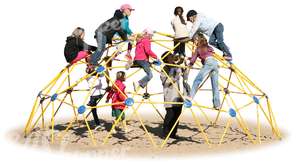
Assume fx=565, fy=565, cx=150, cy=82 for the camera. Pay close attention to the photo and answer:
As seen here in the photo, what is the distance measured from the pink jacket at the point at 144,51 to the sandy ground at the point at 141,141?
7.50 feet

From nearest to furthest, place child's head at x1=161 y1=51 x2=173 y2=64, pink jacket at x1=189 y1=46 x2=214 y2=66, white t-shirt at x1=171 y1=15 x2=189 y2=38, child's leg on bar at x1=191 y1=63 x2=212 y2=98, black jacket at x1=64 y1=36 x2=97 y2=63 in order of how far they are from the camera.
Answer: child's leg on bar at x1=191 y1=63 x2=212 y2=98, pink jacket at x1=189 y1=46 x2=214 y2=66, child's head at x1=161 y1=51 x2=173 y2=64, white t-shirt at x1=171 y1=15 x2=189 y2=38, black jacket at x1=64 y1=36 x2=97 y2=63

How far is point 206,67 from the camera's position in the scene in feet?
49.3

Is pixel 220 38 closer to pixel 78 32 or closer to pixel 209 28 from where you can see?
pixel 209 28

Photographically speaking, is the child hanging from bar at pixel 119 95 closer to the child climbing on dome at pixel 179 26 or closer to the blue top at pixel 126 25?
the blue top at pixel 126 25

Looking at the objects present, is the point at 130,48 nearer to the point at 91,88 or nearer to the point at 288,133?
the point at 91,88

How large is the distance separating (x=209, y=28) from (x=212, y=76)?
1.39 meters

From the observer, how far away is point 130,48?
16.0 m

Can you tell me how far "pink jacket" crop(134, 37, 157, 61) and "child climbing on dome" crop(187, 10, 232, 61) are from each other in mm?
1175

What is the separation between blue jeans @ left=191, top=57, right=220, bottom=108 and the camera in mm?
14961

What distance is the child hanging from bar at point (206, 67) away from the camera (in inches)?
589

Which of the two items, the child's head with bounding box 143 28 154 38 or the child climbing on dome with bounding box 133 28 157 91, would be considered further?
the child's head with bounding box 143 28 154 38

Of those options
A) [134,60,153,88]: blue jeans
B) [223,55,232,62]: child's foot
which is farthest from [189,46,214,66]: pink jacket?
[134,60,153,88]: blue jeans

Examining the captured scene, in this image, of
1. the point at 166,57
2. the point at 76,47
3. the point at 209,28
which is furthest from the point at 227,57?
the point at 76,47

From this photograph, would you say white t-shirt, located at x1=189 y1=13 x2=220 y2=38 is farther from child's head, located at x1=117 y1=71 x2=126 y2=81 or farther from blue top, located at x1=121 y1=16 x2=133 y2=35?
child's head, located at x1=117 y1=71 x2=126 y2=81
